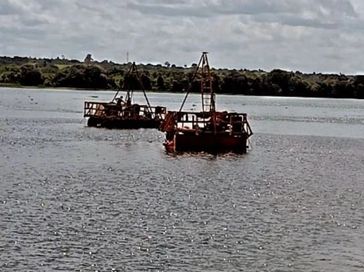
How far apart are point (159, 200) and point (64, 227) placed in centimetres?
934

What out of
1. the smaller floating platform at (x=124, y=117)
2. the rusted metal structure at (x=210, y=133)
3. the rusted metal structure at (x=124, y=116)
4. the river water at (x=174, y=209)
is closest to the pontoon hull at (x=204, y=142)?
the rusted metal structure at (x=210, y=133)

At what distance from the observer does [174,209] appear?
4144 centimetres

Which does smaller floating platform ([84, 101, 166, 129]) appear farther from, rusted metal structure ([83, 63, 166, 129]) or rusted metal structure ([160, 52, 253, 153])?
rusted metal structure ([160, 52, 253, 153])

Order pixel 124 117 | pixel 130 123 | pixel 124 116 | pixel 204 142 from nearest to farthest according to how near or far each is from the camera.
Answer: pixel 204 142 → pixel 130 123 → pixel 124 117 → pixel 124 116

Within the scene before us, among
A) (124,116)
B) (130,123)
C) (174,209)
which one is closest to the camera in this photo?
(174,209)

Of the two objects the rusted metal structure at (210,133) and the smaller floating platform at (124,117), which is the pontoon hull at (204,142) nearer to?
the rusted metal structure at (210,133)

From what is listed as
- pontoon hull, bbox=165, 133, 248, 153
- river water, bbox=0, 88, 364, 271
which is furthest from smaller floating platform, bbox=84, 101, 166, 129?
pontoon hull, bbox=165, 133, 248, 153

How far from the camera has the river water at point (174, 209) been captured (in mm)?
30984

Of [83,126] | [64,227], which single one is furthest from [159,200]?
[83,126]

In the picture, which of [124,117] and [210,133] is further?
[124,117]

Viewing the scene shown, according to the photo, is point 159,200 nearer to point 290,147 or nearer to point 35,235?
point 35,235

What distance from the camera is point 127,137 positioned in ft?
289

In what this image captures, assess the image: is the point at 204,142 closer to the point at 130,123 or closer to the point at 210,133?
the point at 210,133

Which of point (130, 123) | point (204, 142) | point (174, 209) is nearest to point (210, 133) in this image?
point (204, 142)
